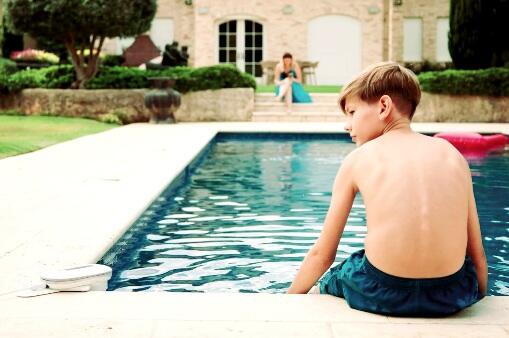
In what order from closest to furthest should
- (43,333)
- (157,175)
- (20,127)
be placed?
(43,333) < (157,175) < (20,127)

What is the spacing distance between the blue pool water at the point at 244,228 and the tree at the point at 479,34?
748 cm

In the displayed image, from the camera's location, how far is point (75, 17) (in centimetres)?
1452

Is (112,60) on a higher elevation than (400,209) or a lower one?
higher

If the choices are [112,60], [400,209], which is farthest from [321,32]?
[400,209]

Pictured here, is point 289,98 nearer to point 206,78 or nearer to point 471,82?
point 206,78

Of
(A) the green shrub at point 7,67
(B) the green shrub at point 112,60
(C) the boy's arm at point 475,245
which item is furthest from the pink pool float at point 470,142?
(B) the green shrub at point 112,60

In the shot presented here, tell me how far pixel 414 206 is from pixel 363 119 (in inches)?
14.5

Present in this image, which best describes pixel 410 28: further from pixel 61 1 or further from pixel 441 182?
pixel 441 182

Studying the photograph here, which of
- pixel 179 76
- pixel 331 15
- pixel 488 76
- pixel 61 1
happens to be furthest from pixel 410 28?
pixel 61 1

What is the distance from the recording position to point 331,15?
2481 cm

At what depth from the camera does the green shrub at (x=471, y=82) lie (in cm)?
1558

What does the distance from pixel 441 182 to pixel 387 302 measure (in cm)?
43

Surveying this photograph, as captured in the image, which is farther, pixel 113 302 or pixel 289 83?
pixel 289 83

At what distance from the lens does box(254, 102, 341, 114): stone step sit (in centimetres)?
1683
